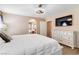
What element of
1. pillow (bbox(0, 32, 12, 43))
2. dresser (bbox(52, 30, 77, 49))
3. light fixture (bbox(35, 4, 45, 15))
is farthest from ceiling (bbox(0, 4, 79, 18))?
pillow (bbox(0, 32, 12, 43))

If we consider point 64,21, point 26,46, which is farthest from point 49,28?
point 26,46

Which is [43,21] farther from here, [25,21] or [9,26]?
[9,26]

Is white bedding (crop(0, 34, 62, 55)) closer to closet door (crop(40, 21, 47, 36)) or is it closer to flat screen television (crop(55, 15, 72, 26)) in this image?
closet door (crop(40, 21, 47, 36))

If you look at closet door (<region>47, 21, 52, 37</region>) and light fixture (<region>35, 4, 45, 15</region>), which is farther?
closet door (<region>47, 21, 52, 37</region>)

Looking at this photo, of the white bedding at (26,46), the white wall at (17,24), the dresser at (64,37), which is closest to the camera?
the white bedding at (26,46)

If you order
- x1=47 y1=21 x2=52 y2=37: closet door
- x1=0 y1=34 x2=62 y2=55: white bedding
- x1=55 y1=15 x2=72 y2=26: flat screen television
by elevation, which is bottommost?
x1=0 y1=34 x2=62 y2=55: white bedding

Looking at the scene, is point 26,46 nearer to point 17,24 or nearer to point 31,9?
point 17,24

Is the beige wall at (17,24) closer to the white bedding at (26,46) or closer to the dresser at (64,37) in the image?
the white bedding at (26,46)

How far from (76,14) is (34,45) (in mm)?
646

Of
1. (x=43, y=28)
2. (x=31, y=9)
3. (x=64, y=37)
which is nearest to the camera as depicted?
(x=31, y=9)

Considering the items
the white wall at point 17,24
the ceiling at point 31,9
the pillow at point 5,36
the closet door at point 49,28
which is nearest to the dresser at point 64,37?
the closet door at point 49,28
